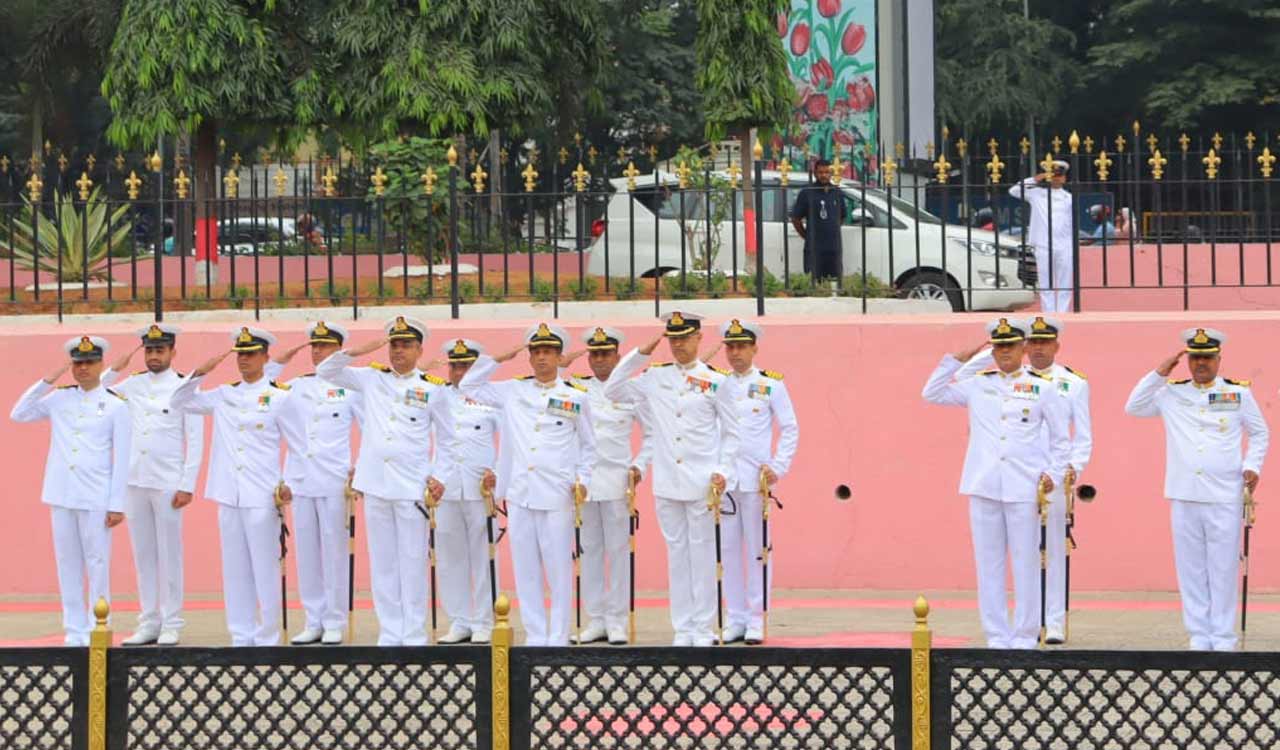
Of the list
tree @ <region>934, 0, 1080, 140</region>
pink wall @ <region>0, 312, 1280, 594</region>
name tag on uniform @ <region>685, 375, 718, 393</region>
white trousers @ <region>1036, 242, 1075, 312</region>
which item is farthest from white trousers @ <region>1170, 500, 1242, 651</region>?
tree @ <region>934, 0, 1080, 140</region>

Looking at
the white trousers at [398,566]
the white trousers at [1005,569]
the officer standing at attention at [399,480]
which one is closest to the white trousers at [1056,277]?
the white trousers at [1005,569]

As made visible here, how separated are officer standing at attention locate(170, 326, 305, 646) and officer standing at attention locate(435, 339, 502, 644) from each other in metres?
0.88

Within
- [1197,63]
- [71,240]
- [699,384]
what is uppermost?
[1197,63]

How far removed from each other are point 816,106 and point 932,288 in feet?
33.3

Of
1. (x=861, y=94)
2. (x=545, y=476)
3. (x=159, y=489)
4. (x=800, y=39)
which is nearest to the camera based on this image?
(x=545, y=476)

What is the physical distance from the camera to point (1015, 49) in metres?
38.1

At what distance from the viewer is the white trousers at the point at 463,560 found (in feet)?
40.3

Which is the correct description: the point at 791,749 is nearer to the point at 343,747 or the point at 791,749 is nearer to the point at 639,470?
the point at 343,747

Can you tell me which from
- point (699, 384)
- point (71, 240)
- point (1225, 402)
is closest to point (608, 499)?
point (699, 384)

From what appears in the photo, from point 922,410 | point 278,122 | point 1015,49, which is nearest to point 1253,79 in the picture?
point 1015,49

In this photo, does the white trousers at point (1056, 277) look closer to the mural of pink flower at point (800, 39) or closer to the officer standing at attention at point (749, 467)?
the officer standing at attention at point (749, 467)

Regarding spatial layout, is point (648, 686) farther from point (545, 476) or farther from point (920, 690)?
point (545, 476)

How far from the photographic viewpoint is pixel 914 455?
13.7 metres

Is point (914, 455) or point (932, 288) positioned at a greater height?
point (932, 288)
